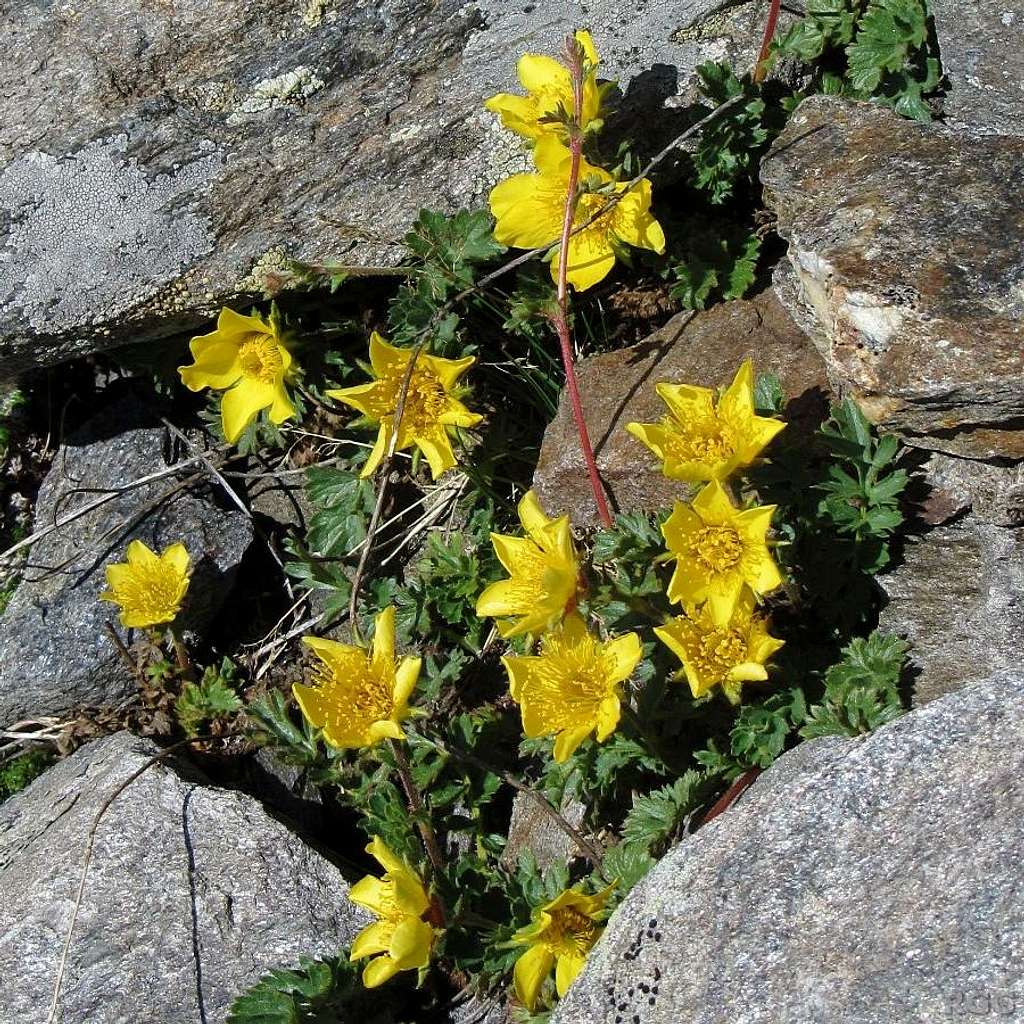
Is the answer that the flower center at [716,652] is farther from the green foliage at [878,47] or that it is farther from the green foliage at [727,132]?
the green foliage at [878,47]

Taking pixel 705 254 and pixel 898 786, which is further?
pixel 705 254

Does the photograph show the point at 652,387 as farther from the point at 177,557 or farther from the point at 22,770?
the point at 22,770

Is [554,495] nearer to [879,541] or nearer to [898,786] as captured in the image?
[879,541]

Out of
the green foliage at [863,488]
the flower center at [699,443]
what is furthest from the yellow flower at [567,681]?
the green foliage at [863,488]

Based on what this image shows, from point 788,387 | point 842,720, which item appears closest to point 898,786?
point 842,720

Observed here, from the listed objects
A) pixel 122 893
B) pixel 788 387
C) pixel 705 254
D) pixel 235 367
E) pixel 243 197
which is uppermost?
pixel 243 197

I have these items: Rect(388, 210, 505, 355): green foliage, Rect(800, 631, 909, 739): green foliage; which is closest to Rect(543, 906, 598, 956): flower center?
Rect(800, 631, 909, 739): green foliage
